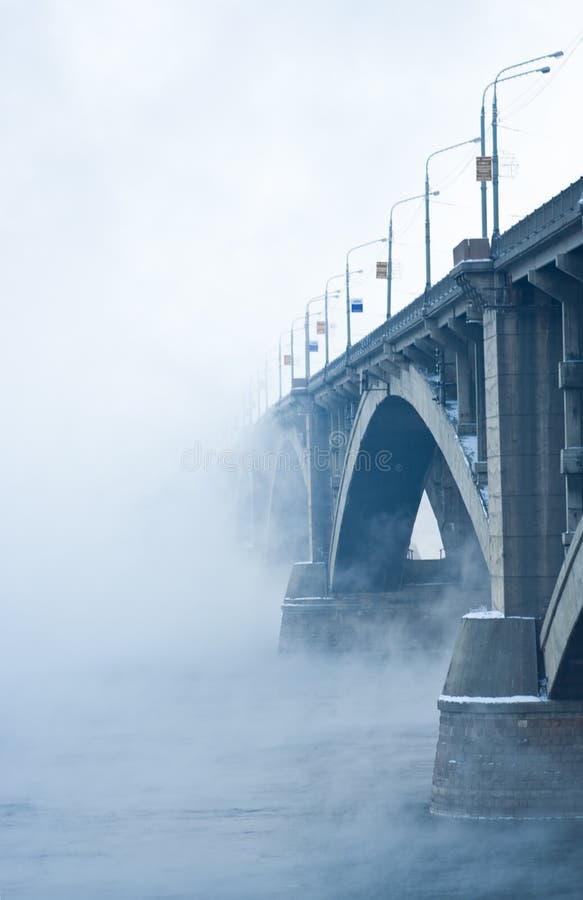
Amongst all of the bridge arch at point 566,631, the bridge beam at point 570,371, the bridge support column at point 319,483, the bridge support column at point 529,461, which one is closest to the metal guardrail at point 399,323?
the bridge support column at point 529,461

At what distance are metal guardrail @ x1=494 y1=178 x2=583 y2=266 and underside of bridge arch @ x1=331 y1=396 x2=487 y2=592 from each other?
738 inches

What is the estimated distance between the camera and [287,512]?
99.6 m

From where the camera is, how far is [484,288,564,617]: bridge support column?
33.4 meters

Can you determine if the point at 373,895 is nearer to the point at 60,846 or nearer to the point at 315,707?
the point at 60,846

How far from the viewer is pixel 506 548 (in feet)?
111

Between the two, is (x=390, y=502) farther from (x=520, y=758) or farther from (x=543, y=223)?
(x=543, y=223)

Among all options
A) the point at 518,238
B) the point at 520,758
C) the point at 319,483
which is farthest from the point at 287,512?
the point at 520,758

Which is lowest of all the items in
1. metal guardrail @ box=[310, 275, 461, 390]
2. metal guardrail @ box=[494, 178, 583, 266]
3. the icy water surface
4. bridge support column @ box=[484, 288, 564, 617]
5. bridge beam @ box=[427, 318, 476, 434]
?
the icy water surface

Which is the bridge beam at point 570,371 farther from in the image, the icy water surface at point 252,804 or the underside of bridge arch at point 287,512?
the underside of bridge arch at point 287,512

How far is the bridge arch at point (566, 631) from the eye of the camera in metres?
29.6

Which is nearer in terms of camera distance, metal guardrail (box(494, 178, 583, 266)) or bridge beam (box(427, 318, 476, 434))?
metal guardrail (box(494, 178, 583, 266))

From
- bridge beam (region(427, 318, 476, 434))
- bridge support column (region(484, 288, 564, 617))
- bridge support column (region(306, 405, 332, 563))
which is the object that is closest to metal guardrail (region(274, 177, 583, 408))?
bridge beam (region(427, 318, 476, 434))

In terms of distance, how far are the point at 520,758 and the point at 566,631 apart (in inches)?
119

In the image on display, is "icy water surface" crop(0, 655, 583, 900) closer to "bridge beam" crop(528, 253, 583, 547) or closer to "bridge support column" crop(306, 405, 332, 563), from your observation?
"bridge beam" crop(528, 253, 583, 547)
